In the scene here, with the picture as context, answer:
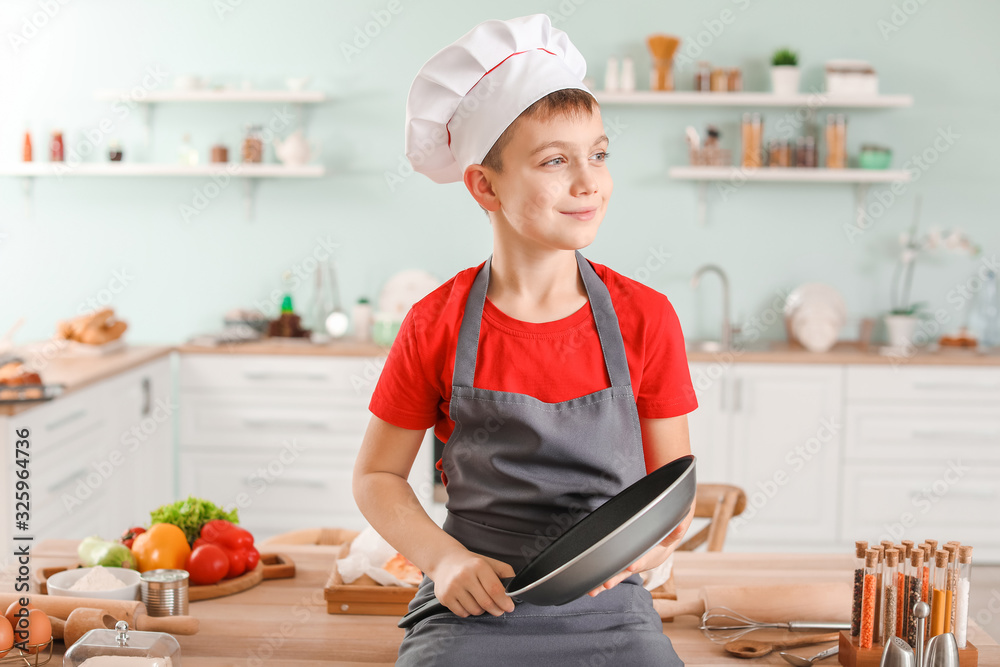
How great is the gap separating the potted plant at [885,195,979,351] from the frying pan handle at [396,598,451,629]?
3040mm

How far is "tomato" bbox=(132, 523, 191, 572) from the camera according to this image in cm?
131

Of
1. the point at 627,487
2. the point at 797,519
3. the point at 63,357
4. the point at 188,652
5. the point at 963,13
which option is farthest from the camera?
the point at 963,13

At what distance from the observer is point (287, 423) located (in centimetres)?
348

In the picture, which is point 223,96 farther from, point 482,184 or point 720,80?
point 482,184

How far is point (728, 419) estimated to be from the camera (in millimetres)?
3422

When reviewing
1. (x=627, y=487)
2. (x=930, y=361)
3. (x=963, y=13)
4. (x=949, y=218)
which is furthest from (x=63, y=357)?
(x=963, y=13)

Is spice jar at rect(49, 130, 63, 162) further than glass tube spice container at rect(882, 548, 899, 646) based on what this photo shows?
Yes

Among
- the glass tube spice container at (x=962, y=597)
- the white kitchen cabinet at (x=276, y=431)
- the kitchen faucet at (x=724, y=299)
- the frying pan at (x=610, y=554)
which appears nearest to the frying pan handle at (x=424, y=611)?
the frying pan at (x=610, y=554)

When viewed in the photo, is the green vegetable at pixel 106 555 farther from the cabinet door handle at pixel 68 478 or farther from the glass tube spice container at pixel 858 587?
the cabinet door handle at pixel 68 478

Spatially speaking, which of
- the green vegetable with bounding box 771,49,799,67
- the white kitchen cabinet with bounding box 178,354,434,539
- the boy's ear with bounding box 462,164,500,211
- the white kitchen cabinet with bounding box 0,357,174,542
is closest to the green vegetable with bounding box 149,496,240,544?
the boy's ear with bounding box 462,164,500,211

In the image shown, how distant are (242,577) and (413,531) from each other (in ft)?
1.45

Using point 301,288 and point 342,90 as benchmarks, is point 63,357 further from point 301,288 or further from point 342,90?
point 342,90

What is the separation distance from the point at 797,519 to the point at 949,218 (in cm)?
148

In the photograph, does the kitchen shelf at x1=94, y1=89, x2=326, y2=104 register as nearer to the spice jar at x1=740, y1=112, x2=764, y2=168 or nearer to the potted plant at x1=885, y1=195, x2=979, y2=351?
the spice jar at x1=740, y1=112, x2=764, y2=168
